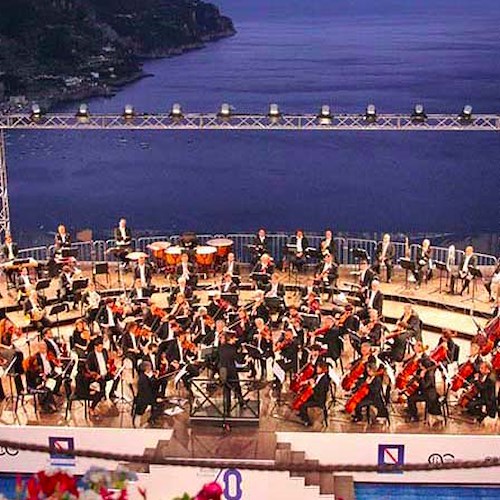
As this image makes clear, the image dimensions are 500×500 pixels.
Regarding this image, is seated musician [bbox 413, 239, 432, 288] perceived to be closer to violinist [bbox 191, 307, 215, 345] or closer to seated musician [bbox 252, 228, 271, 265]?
seated musician [bbox 252, 228, 271, 265]

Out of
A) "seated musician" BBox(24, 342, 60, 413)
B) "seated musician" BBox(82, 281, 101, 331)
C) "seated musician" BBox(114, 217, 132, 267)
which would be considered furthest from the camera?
"seated musician" BBox(114, 217, 132, 267)

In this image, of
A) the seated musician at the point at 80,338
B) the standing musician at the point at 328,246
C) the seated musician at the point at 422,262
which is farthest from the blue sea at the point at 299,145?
the seated musician at the point at 80,338

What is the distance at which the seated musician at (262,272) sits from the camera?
15758 millimetres

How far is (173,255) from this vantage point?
1784 cm

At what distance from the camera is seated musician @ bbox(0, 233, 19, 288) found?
57.8ft

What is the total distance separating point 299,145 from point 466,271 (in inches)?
1789

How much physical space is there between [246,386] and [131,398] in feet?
5.96

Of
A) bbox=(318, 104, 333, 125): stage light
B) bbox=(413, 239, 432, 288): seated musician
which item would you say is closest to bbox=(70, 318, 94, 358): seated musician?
bbox=(413, 239, 432, 288): seated musician

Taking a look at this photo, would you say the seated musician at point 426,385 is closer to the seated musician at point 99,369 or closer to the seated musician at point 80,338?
the seated musician at point 99,369

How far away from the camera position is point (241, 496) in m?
11.4

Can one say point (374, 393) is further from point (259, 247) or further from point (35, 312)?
point (259, 247)

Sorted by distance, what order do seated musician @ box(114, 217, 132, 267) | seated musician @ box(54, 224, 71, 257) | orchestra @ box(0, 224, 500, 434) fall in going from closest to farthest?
orchestra @ box(0, 224, 500, 434) → seated musician @ box(54, 224, 71, 257) → seated musician @ box(114, 217, 132, 267)

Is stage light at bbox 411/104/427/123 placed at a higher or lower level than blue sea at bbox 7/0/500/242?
higher

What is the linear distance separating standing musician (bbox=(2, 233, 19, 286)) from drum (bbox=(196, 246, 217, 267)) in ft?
11.2
